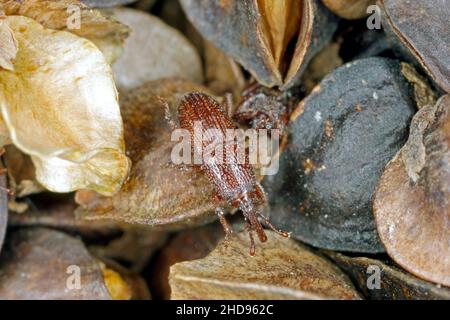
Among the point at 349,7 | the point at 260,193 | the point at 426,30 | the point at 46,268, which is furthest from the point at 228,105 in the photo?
the point at 46,268

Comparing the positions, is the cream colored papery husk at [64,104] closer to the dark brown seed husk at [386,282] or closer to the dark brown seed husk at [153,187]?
the dark brown seed husk at [153,187]

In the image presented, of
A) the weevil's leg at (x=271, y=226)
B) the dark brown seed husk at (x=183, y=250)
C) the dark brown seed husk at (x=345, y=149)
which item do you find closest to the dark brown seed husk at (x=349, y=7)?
the dark brown seed husk at (x=345, y=149)

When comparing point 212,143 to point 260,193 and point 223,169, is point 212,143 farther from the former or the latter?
point 260,193

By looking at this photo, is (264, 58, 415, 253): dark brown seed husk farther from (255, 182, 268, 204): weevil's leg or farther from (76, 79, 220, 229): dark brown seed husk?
(76, 79, 220, 229): dark brown seed husk
